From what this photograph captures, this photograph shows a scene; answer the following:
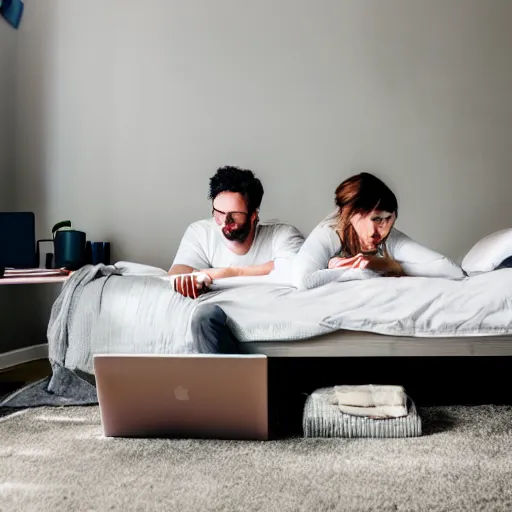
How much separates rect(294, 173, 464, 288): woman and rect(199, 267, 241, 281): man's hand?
233 mm

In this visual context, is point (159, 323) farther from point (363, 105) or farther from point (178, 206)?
point (363, 105)

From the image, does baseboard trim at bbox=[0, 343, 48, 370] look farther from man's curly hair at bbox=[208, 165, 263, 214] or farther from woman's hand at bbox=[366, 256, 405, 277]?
woman's hand at bbox=[366, 256, 405, 277]

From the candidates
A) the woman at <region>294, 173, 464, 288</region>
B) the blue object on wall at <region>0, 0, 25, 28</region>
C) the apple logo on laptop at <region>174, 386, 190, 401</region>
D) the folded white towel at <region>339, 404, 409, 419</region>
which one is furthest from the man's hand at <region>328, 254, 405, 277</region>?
the blue object on wall at <region>0, 0, 25, 28</region>

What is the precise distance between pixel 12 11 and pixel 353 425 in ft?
7.75

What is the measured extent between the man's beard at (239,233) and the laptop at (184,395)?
685 mm

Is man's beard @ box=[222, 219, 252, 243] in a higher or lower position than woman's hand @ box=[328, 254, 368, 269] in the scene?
higher

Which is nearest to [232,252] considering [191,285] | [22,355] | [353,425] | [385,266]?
[191,285]

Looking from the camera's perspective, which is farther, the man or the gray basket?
the man

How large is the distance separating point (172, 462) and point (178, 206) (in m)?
1.37

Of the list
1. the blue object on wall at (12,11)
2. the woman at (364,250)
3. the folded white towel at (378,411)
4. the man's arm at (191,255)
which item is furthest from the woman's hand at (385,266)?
the blue object on wall at (12,11)

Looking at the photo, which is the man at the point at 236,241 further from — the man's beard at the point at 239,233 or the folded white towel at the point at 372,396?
the folded white towel at the point at 372,396

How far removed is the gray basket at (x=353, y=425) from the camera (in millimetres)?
1646

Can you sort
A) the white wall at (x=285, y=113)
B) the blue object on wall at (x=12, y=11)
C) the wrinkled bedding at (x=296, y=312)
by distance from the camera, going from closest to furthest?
1. the wrinkled bedding at (x=296, y=312)
2. the white wall at (x=285, y=113)
3. the blue object on wall at (x=12, y=11)

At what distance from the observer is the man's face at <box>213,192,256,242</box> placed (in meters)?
2.16
